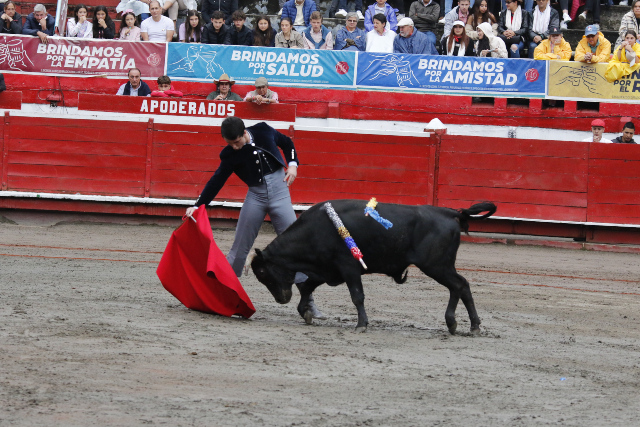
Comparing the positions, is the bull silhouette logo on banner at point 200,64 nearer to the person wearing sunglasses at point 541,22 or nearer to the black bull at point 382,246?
the person wearing sunglasses at point 541,22

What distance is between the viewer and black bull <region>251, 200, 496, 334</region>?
219 inches

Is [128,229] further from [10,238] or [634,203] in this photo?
[634,203]

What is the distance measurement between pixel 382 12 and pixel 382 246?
8.94 metres

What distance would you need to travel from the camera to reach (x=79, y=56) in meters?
13.5

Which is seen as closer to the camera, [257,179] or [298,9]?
[257,179]

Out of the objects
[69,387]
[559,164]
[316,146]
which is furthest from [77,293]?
[559,164]

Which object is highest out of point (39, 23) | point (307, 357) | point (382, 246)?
point (39, 23)

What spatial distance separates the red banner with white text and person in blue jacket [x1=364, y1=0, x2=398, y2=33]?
3.17m

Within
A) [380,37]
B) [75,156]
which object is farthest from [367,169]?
[75,156]

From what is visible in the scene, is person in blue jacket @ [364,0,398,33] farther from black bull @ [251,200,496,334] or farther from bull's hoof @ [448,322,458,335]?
bull's hoof @ [448,322,458,335]

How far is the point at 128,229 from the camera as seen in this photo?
37.5 feet

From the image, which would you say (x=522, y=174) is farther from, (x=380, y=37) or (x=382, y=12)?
(x=382, y=12)

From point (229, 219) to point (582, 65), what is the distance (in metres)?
5.65

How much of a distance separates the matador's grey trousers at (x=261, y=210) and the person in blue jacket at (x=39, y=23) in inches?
335
